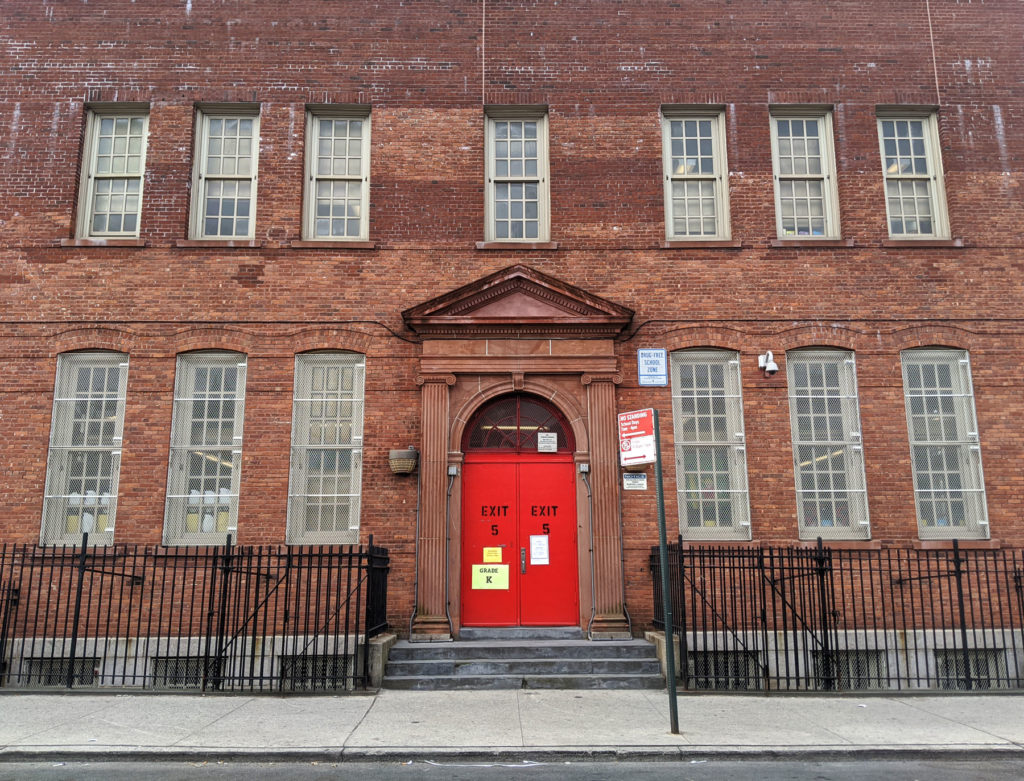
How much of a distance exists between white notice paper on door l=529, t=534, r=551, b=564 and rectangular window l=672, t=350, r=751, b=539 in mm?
1916

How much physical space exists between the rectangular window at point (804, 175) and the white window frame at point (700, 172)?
783mm

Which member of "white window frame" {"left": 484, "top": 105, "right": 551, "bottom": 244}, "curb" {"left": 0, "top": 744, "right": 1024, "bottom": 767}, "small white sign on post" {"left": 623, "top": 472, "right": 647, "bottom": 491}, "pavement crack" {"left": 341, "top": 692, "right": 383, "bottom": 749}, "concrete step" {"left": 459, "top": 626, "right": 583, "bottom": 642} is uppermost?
"white window frame" {"left": 484, "top": 105, "right": 551, "bottom": 244}

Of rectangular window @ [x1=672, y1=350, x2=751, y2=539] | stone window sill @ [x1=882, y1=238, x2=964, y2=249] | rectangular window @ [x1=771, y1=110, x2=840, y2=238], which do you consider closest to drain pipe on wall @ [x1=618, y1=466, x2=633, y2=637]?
rectangular window @ [x1=672, y1=350, x2=751, y2=539]

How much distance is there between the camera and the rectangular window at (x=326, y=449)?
11.7 meters

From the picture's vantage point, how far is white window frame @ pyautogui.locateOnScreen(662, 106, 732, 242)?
41.9 ft

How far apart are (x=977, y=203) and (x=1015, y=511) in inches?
182

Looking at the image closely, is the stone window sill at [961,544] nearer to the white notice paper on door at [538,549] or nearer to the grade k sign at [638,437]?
the white notice paper on door at [538,549]

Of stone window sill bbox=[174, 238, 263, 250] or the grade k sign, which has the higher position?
stone window sill bbox=[174, 238, 263, 250]

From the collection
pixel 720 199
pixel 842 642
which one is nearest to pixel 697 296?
pixel 720 199

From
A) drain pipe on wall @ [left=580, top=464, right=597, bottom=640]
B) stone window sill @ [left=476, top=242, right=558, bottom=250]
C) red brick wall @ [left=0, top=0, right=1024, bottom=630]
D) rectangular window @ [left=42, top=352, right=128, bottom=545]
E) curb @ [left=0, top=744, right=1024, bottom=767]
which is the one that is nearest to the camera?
curb @ [left=0, top=744, right=1024, bottom=767]

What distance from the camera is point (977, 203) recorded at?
1275 centimetres

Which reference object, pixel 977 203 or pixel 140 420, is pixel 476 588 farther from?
pixel 977 203

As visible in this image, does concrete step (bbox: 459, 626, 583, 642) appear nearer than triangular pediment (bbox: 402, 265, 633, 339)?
Yes

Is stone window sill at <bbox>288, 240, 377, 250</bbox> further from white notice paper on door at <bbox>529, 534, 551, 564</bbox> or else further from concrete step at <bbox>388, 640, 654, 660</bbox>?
→ concrete step at <bbox>388, 640, 654, 660</bbox>
